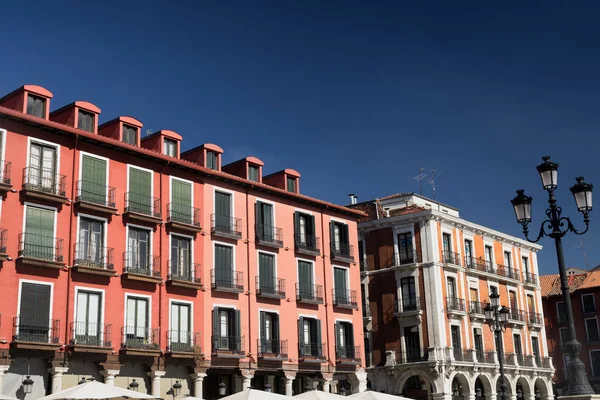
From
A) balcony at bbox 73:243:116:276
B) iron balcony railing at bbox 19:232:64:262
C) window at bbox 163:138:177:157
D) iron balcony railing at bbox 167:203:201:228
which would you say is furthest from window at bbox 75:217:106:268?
window at bbox 163:138:177:157

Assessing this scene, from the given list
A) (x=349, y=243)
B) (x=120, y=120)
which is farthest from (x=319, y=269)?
(x=120, y=120)

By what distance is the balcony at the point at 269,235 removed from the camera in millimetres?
38781

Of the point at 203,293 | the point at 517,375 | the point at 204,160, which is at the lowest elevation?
the point at 517,375

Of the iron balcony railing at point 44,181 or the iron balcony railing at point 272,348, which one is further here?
the iron balcony railing at point 272,348

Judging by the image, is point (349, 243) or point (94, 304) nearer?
point (94, 304)

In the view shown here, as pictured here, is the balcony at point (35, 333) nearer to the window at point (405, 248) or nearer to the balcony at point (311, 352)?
the balcony at point (311, 352)

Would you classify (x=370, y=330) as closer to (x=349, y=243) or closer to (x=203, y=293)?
(x=349, y=243)

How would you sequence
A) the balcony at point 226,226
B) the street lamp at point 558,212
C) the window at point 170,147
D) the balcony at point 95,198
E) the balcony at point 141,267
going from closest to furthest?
the street lamp at point 558,212, the balcony at point 95,198, the balcony at point 141,267, the balcony at point 226,226, the window at point 170,147

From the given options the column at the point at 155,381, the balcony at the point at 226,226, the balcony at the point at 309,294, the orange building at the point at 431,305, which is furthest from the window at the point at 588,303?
the column at the point at 155,381

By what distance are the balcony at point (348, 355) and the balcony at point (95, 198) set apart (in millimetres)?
15562

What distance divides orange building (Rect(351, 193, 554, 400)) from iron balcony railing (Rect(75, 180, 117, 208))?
23.1 meters

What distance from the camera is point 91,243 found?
3159cm

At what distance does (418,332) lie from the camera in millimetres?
49031

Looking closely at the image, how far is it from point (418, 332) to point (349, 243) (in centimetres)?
872
